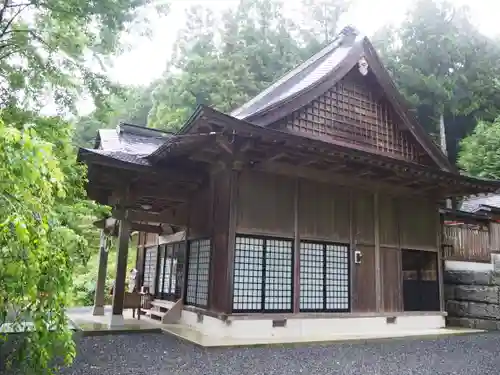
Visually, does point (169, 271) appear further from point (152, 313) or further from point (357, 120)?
point (357, 120)

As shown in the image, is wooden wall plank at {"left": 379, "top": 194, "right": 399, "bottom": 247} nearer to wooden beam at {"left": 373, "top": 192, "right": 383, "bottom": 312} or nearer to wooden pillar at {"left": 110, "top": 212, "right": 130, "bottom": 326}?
wooden beam at {"left": 373, "top": 192, "right": 383, "bottom": 312}

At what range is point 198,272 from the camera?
29.7ft

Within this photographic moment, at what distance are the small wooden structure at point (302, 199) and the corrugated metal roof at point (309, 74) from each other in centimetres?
7

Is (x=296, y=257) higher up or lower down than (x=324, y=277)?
higher up

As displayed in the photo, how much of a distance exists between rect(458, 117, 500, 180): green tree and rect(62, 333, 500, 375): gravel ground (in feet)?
51.6

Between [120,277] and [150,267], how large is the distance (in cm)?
432

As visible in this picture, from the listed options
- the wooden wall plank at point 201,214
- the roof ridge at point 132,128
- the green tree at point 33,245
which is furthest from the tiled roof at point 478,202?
the green tree at point 33,245

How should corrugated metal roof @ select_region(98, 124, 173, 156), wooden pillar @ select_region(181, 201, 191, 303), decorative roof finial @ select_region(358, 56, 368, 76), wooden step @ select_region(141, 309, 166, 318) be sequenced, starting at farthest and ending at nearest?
corrugated metal roof @ select_region(98, 124, 173, 156)
decorative roof finial @ select_region(358, 56, 368, 76)
wooden step @ select_region(141, 309, 166, 318)
wooden pillar @ select_region(181, 201, 191, 303)

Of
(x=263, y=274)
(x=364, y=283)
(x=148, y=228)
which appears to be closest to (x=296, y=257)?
(x=263, y=274)

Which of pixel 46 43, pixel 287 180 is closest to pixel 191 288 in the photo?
pixel 287 180

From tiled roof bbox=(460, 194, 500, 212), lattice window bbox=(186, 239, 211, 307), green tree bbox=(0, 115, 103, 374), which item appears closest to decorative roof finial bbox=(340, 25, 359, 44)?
lattice window bbox=(186, 239, 211, 307)

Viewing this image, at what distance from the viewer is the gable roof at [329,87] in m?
8.78

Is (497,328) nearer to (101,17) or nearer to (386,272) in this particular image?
(386,272)

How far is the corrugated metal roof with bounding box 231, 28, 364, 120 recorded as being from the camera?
935 centimetres
